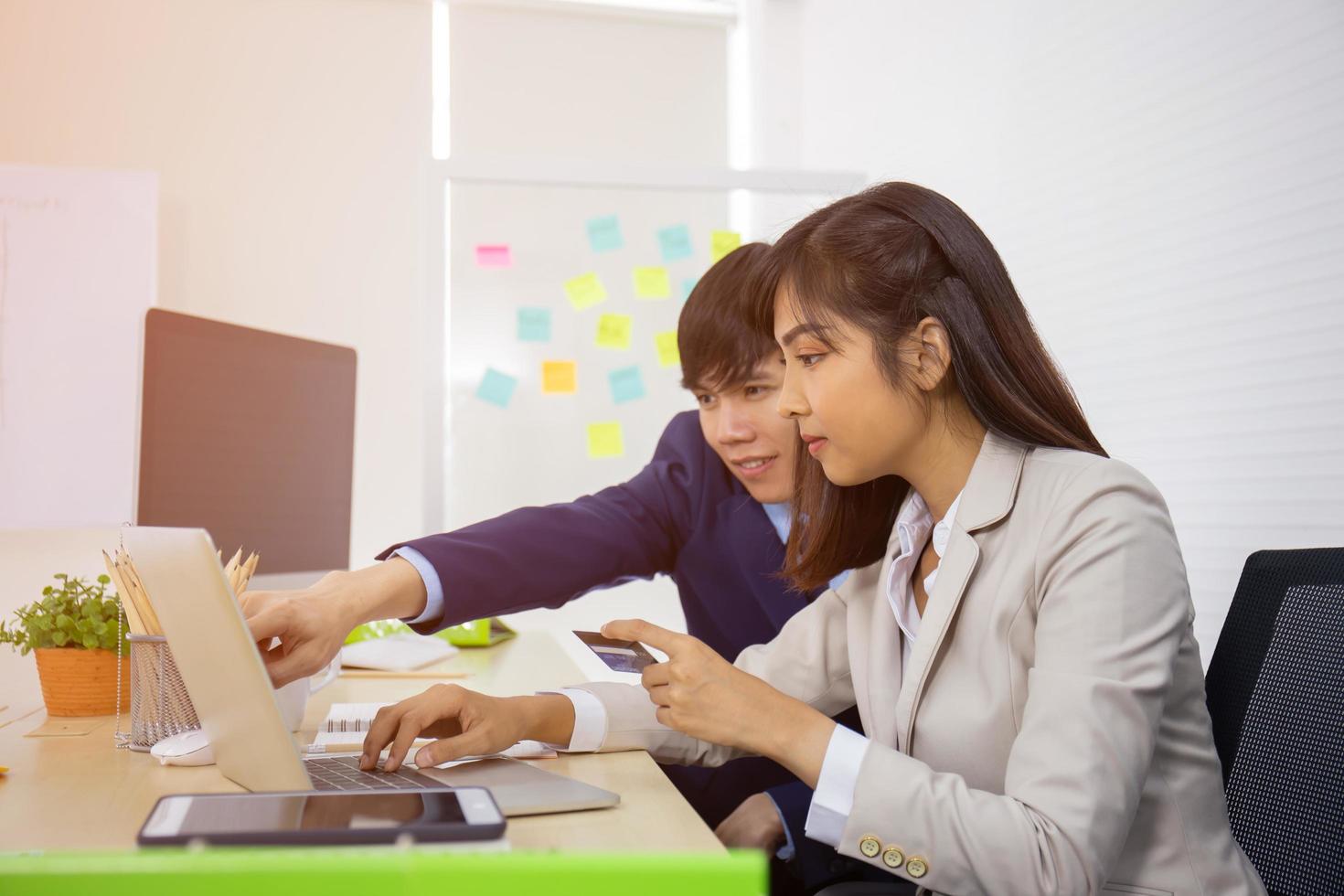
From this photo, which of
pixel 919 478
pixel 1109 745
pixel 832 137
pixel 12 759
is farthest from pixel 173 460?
pixel 832 137

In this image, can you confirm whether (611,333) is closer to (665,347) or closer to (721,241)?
(665,347)

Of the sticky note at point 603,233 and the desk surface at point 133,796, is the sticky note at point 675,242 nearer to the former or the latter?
the sticky note at point 603,233

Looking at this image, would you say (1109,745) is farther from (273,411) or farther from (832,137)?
(832,137)

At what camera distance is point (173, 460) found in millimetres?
1418

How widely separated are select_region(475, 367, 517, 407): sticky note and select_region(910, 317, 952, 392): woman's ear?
1.81m

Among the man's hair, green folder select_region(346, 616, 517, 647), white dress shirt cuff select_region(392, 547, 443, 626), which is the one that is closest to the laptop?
white dress shirt cuff select_region(392, 547, 443, 626)

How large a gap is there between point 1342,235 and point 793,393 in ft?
2.58

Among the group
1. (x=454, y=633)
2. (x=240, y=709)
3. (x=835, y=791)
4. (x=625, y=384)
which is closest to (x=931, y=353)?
(x=835, y=791)

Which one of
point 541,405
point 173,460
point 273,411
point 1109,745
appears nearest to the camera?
point 1109,745

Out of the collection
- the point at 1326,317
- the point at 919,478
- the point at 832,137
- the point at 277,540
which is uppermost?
the point at 832,137

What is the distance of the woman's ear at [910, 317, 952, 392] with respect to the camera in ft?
3.26

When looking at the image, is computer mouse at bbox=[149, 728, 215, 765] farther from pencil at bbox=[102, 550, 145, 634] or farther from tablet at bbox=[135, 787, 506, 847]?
tablet at bbox=[135, 787, 506, 847]

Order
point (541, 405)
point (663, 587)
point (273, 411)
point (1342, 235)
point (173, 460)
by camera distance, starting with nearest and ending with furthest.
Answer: point (1342, 235) → point (173, 460) → point (273, 411) → point (541, 405) → point (663, 587)

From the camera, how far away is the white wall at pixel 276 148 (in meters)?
2.86
